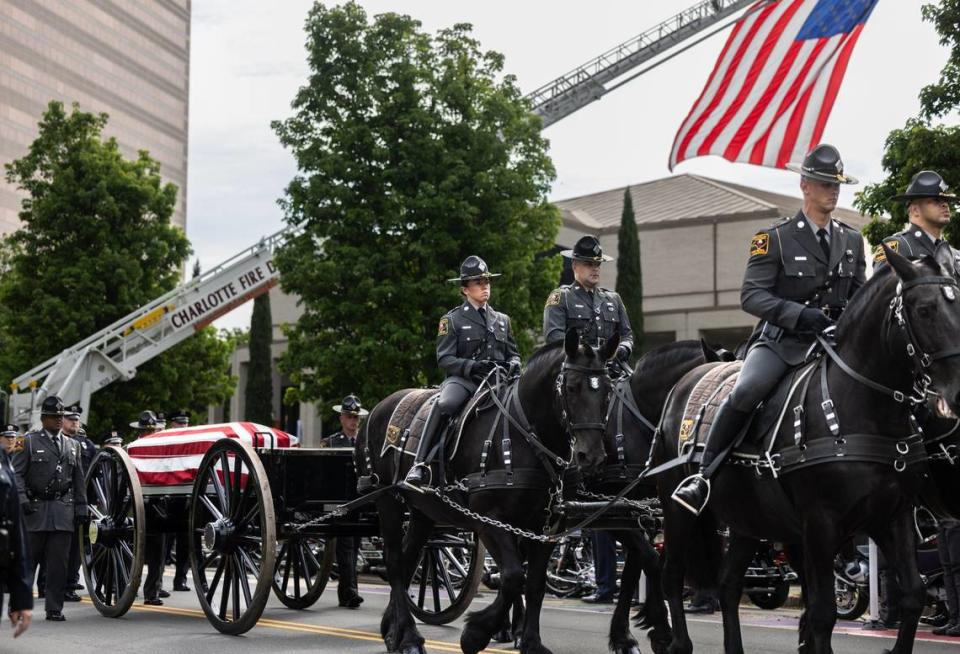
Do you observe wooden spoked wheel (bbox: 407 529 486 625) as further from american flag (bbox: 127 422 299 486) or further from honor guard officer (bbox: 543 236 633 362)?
honor guard officer (bbox: 543 236 633 362)

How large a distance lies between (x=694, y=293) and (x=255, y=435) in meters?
33.2

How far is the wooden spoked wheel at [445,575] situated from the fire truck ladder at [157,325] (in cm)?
1979

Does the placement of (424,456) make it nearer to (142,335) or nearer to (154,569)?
(154,569)

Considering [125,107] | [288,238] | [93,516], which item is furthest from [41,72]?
[93,516]

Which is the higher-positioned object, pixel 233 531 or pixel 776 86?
pixel 776 86

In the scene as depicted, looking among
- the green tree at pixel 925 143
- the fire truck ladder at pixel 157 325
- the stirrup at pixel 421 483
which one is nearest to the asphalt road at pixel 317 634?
the stirrup at pixel 421 483

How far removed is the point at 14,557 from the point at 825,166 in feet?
15.6

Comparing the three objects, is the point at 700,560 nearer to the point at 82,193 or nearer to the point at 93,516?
the point at 93,516

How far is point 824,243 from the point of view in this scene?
7504 millimetres

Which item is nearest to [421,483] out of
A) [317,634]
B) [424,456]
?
[424,456]

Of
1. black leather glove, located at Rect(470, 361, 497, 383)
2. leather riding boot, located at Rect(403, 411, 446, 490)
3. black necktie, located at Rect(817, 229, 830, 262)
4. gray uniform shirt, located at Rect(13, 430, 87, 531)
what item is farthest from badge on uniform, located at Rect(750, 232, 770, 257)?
gray uniform shirt, located at Rect(13, 430, 87, 531)

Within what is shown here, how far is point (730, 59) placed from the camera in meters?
13.6

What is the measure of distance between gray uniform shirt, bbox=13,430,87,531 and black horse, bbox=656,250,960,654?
8.39 m

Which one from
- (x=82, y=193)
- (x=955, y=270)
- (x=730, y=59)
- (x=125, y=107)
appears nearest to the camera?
(x=955, y=270)
